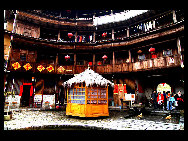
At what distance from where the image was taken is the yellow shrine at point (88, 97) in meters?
10.2

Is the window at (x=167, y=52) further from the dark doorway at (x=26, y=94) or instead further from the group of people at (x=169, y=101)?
the dark doorway at (x=26, y=94)

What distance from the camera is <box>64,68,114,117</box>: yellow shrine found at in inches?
401

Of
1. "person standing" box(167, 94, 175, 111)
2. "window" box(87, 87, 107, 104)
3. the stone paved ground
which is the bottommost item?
the stone paved ground

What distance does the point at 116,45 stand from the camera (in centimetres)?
1839

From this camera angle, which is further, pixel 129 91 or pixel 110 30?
pixel 110 30

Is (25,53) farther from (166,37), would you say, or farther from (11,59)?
(166,37)

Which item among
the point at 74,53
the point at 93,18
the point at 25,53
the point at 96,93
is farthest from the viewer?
the point at 93,18

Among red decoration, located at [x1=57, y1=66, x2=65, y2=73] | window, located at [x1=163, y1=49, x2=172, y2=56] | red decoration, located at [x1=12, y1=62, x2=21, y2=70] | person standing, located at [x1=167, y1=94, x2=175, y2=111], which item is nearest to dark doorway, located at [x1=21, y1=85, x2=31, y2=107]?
red decoration, located at [x1=12, y1=62, x2=21, y2=70]

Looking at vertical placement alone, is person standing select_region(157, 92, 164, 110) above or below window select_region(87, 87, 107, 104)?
below

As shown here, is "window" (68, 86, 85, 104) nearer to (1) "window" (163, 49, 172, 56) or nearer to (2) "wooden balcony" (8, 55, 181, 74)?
(2) "wooden balcony" (8, 55, 181, 74)

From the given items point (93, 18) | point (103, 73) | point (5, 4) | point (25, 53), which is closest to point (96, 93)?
point (103, 73)

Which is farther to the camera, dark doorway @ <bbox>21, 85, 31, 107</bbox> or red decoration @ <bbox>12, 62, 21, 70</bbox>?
dark doorway @ <bbox>21, 85, 31, 107</bbox>

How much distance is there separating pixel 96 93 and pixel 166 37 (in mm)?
10417

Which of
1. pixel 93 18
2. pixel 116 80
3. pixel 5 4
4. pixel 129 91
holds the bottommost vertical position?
pixel 129 91
